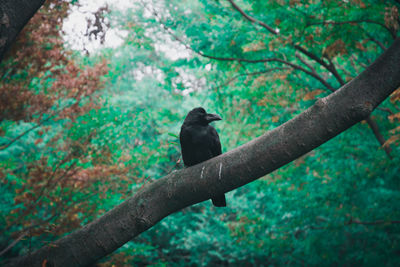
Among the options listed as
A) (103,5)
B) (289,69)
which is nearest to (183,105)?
(289,69)

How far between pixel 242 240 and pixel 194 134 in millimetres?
4334

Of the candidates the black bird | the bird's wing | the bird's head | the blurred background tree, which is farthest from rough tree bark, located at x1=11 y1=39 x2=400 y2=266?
the blurred background tree

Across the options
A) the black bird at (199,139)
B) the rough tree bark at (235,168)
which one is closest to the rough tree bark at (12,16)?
the rough tree bark at (235,168)

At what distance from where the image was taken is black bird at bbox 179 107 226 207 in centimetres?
310

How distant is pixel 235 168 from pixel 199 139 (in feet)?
4.10

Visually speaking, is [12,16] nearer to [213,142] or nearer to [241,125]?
A: [213,142]

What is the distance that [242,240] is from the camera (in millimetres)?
6668

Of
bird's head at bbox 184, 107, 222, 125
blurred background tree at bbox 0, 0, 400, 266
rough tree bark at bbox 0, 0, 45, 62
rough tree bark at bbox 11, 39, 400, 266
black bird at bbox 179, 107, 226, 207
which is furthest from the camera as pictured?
blurred background tree at bbox 0, 0, 400, 266

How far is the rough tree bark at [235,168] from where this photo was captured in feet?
5.61

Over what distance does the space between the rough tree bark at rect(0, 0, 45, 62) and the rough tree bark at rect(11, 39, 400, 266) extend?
4.56 feet

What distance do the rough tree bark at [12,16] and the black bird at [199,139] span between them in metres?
1.69

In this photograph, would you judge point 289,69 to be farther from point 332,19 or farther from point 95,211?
point 95,211

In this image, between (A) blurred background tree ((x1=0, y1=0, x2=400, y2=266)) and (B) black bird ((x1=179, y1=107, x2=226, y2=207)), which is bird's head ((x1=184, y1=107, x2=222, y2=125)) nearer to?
(B) black bird ((x1=179, y1=107, x2=226, y2=207))

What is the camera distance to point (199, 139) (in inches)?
121
